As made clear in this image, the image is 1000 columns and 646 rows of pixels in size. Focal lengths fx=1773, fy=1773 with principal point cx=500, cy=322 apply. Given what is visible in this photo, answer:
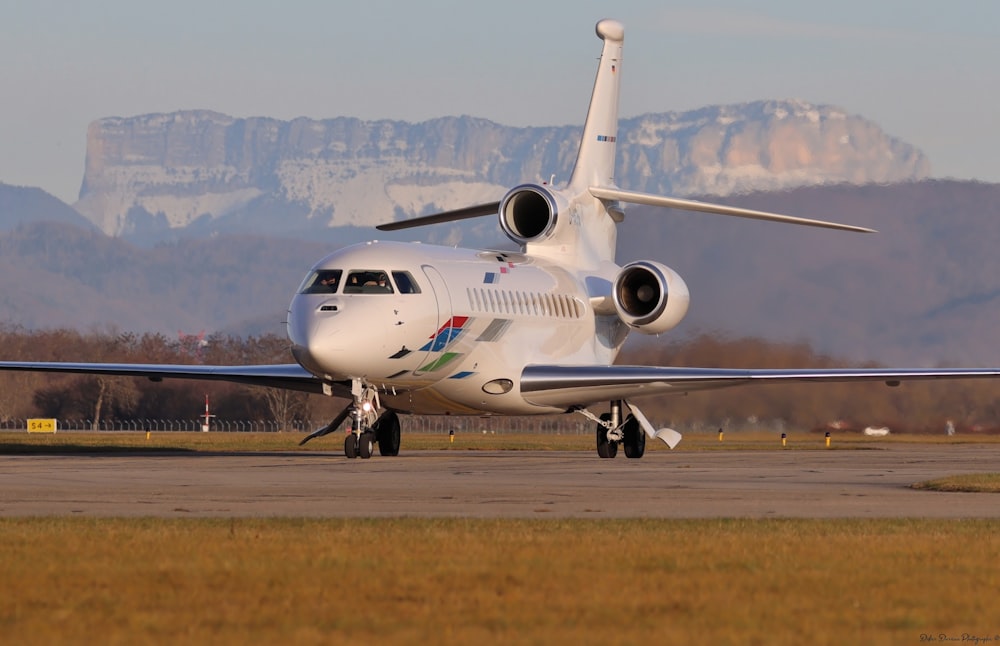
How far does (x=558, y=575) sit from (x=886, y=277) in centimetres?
3861

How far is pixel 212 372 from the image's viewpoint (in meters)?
32.2

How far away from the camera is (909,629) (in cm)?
975

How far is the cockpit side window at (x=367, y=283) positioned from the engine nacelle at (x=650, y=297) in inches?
319

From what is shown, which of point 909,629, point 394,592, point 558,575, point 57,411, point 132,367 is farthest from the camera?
point 57,411

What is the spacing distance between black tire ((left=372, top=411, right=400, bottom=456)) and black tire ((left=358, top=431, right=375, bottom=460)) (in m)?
3.11

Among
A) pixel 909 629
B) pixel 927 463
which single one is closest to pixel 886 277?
pixel 927 463

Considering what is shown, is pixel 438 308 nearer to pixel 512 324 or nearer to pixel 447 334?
pixel 447 334

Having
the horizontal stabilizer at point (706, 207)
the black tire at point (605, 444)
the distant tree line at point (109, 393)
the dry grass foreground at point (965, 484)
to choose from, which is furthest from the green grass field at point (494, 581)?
the distant tree line at point (109, 393)

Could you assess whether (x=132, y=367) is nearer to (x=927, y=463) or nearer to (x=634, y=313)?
(x=634, y=313)

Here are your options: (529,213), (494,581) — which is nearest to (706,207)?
(529,213)

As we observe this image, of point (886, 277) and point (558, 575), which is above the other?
point (886, 277)

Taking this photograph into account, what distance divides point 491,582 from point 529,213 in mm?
26852

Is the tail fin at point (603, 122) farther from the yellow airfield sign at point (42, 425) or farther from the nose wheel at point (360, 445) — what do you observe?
the yellow airfield sign at point (42, 425)

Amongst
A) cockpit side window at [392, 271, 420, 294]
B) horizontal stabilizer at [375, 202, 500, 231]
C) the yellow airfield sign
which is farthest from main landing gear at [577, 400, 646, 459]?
the yellow airfield sign
